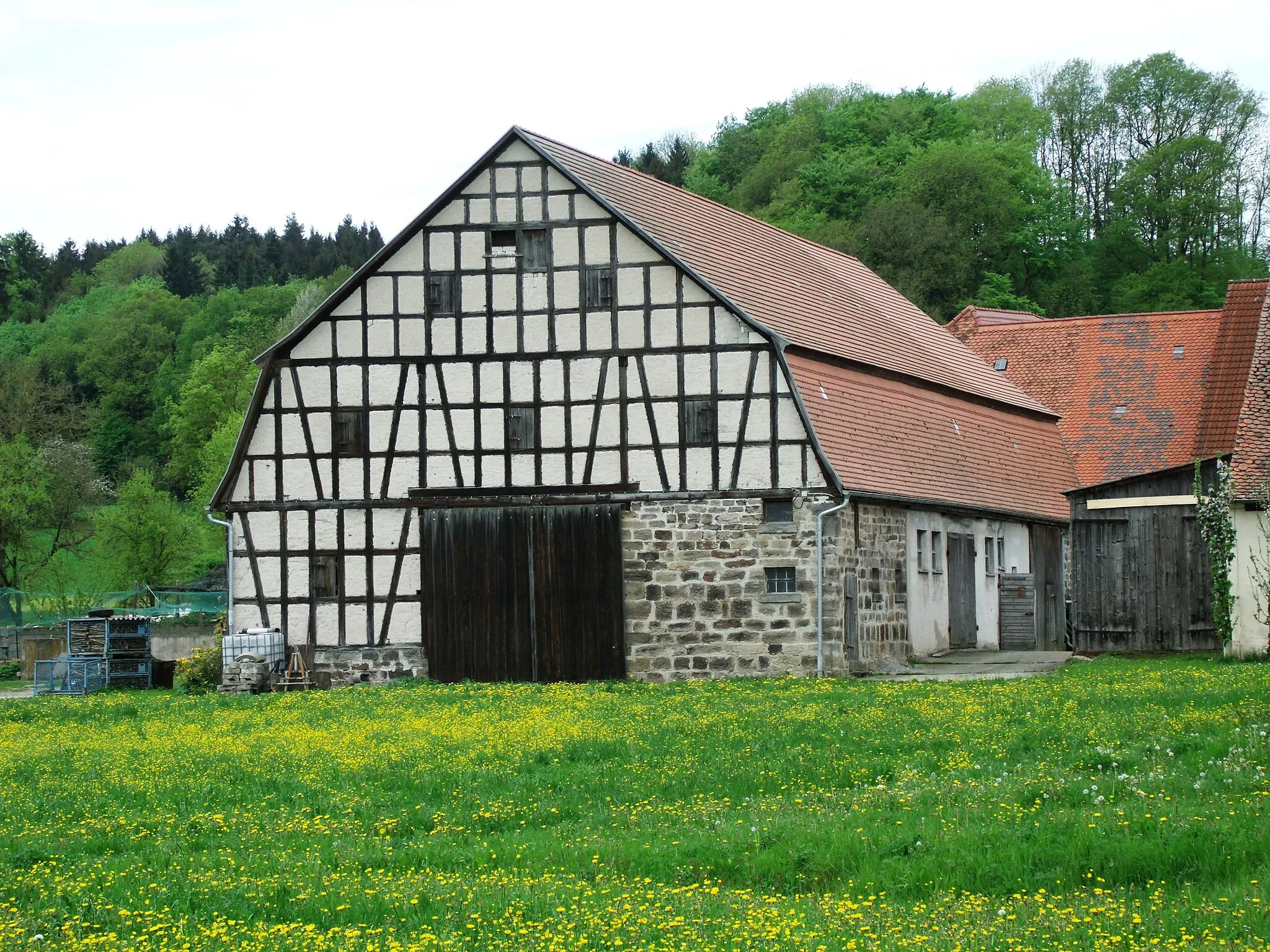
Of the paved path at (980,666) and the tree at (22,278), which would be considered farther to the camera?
the tree at (22,278)

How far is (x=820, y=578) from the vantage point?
1177 inches

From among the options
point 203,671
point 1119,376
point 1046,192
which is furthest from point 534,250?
point 1046,192

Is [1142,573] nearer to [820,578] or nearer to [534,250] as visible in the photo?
[820,578]

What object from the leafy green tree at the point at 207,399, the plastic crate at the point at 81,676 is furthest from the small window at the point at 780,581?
the leafy green tree at the point at 207,399

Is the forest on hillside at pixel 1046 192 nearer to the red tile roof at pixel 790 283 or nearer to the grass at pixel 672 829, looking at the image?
the red tile roof at pixel 790 283

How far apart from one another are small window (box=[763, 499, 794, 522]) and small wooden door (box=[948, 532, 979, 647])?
6271 mm

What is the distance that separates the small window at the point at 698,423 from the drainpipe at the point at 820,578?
2469mm

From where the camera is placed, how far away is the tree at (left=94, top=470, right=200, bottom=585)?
64188 millimetres

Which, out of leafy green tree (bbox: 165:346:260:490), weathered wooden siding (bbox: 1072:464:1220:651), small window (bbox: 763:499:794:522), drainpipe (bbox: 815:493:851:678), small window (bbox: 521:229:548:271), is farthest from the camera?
leafy green tree (bbox: 165:346:260:490)

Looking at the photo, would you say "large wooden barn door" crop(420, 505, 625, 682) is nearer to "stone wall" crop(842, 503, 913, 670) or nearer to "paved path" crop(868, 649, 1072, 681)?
"stone wall" crop(842, 503, 913, 670)

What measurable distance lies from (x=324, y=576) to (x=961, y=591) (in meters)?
13.3

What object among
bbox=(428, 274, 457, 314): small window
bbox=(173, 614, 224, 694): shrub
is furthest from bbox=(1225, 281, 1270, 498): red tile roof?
bbox=(173, 614, 224, 694): shrub

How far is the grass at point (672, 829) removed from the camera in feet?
32.8

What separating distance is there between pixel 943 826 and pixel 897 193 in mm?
65075
